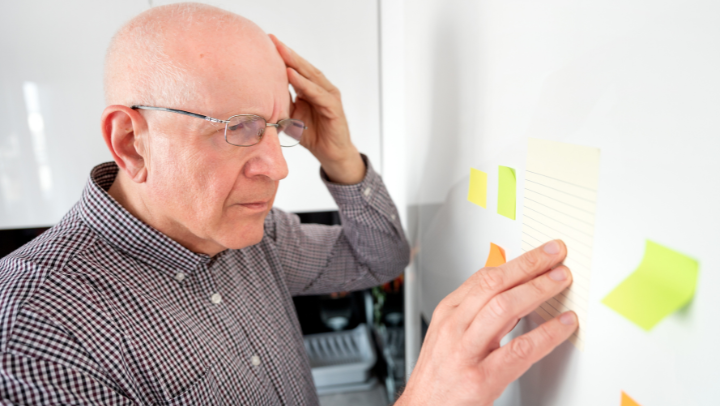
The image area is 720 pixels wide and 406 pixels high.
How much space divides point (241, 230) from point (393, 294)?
0.83 metres

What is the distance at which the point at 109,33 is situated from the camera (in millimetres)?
1209

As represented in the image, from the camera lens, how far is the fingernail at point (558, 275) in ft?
1.62

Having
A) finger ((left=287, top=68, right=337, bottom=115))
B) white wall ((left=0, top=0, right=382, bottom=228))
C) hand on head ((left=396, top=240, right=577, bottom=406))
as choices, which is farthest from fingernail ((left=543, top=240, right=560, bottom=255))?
white wall ((left=0, top=0, right=382, bottom=228))

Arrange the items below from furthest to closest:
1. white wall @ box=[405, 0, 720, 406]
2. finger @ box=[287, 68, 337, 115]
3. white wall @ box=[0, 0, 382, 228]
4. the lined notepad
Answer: white wall @ box=[0, 0, 382, 228] < finger @ box=[287, 68, 337, 115] < the lined notepad < white wall @ box=[405, 0, 720, 406]

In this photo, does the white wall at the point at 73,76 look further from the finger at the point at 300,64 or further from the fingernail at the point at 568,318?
the fingernail at the point at 568,318

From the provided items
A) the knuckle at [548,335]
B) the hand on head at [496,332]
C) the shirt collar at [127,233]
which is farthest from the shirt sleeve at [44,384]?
the knuckle at [548,335]

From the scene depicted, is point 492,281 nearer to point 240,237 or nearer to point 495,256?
point 495,256

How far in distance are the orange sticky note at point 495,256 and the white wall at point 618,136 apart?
2 centimetres

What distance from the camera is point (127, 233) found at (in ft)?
2.34

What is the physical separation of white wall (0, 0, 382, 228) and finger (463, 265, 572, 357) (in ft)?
Answer: 3.00

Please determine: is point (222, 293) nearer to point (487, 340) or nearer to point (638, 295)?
point (487, 340)

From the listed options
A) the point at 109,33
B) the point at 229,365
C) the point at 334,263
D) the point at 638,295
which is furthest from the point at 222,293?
the point at 109,33

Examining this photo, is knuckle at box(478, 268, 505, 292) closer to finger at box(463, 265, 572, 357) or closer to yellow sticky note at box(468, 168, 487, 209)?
finger at box(463, 265, 572, 357)

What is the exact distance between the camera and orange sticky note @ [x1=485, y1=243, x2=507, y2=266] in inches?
25.0
